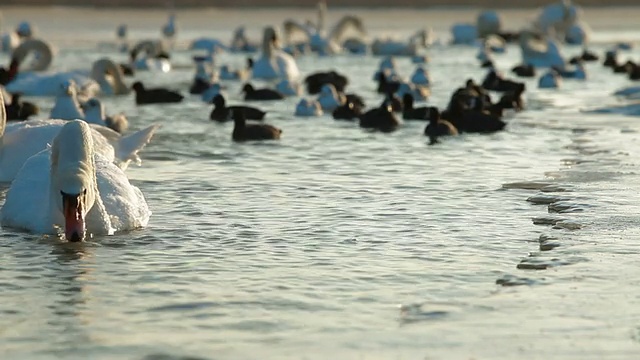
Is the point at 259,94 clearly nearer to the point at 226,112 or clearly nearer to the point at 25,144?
the point at 226,112

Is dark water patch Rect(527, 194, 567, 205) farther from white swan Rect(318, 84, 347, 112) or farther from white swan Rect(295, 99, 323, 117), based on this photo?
white swan Rect(318, 84, 347, 112)

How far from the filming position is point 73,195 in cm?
1066

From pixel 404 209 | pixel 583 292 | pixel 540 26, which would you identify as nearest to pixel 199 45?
pixel 540 26

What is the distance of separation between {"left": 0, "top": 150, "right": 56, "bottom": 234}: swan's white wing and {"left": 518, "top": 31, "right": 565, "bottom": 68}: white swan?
30720mm

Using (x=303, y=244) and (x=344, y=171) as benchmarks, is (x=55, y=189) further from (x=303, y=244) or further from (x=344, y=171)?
(x=344, y=171)

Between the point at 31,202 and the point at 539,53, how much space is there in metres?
34.4

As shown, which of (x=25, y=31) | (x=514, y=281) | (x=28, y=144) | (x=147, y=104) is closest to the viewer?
(x=514, y=281)

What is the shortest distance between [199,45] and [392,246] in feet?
137

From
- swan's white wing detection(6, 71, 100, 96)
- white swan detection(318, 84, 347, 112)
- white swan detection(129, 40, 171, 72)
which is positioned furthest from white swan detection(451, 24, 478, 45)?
white swan detection(318, 84, 347, 112)

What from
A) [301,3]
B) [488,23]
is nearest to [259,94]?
[488,23]

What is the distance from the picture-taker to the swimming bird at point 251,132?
2011 cm

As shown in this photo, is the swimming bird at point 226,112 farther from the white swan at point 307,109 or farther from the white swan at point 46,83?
the white swan at point 46,83

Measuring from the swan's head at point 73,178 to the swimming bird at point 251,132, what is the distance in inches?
340

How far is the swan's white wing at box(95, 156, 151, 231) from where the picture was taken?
38.9ft
